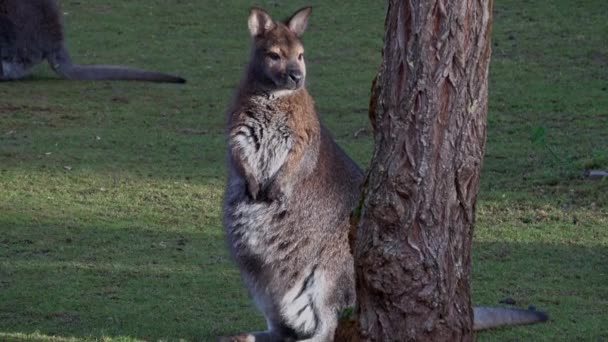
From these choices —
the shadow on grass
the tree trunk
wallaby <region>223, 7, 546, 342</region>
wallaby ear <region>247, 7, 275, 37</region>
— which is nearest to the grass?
the shadow on grass

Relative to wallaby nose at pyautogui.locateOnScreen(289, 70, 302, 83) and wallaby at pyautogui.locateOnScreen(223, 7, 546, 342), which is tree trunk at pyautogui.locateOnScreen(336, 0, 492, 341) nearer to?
wallaby at pyautogui.locateOnScreen(223, 7, 546, 342)

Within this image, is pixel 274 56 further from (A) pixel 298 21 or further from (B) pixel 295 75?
(A) pixel 298 21

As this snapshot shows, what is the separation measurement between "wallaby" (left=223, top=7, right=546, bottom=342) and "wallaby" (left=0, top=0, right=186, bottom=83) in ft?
17.7

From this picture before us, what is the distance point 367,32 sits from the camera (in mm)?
11445

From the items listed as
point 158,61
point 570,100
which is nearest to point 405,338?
point 570,100

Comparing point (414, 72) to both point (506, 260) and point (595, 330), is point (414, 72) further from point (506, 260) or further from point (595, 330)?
point (506, 260)

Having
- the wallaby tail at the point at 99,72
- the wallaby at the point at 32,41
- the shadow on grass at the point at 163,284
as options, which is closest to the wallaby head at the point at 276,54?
the shadow on grass at the point at 163,284

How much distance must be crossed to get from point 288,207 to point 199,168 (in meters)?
2.90

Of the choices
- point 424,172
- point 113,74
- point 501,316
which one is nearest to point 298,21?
point 501,316

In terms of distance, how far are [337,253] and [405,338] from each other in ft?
4.33

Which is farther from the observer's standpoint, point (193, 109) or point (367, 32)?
point (367, 32)

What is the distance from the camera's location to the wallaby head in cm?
525

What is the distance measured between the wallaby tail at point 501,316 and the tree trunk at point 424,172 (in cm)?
122

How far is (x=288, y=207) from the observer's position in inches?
202
